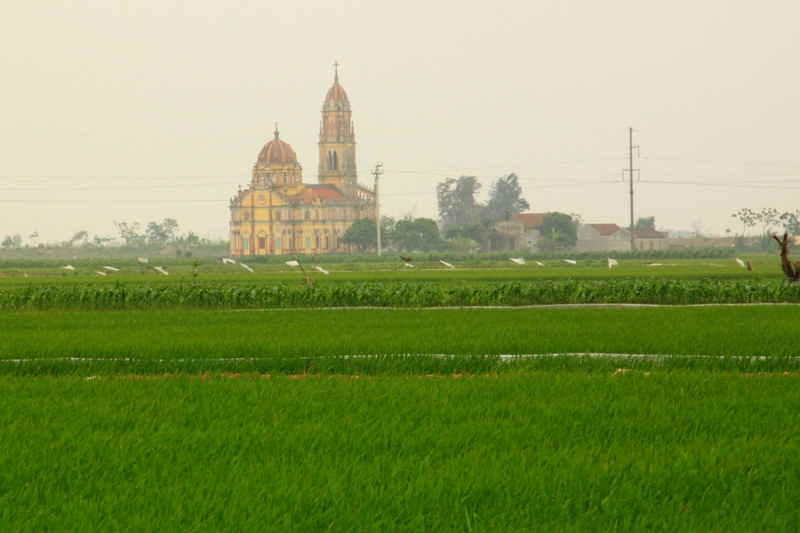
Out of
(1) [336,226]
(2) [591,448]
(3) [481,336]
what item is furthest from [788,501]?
(1) [336,226]

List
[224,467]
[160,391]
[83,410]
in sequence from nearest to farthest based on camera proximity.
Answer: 1. [224,467]
2. [83,410]
3. [160,391]

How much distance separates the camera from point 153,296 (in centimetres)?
2311

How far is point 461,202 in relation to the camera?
6319 inches

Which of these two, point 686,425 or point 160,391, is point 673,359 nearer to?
point 686,425

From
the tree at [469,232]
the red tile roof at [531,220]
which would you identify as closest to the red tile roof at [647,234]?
the red tile roof at [531,220]

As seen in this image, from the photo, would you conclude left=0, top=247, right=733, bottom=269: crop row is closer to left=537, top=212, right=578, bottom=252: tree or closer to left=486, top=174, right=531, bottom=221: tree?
left=537, top=212, right=578, bottom=252: tree

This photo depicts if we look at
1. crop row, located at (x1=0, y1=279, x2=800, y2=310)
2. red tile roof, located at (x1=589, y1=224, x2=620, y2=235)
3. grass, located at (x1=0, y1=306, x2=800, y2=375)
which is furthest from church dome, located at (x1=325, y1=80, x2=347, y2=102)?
grass, located at (x1=0, y1=306, x2=800, y2=375)

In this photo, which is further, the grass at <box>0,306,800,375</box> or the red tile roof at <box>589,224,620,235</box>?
the red tile roof at <box>589,224,620,235</box>

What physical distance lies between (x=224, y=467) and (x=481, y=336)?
7582 millimetres

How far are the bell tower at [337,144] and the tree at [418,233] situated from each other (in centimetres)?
1387

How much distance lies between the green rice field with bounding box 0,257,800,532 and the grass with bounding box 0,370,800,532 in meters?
0.02

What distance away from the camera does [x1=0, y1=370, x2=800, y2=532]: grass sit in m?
A: 4.34

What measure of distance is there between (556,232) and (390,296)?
313 feet

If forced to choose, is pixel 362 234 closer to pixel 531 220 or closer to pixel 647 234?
pixel 531 220
